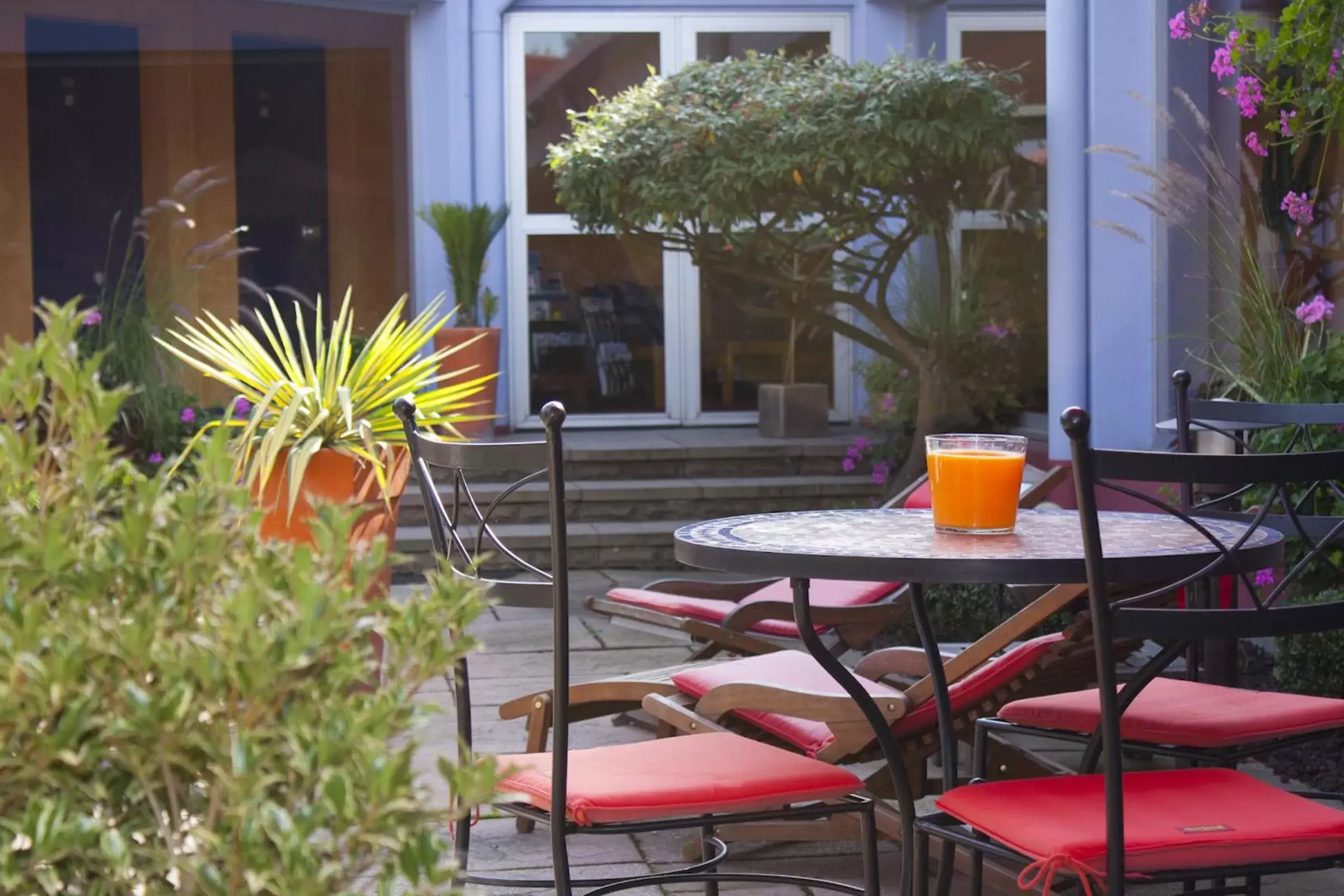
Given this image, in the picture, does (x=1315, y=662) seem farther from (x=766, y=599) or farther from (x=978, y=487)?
(x=978, y=487)

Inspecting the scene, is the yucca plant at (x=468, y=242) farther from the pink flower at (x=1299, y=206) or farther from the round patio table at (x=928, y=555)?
the round patio table at (x=928, y=555)

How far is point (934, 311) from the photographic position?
27.8 feet

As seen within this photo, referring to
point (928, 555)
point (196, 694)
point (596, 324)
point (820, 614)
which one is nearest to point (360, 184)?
point (596, 324)

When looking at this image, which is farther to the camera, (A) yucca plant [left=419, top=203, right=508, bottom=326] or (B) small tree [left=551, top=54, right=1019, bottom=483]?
(A) yucca plant [left=419, top=203, right=508, bottom=326]

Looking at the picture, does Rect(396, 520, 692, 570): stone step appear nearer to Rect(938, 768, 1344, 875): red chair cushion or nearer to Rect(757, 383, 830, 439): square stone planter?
Rect(757, 383, 830, 439): square stone planter

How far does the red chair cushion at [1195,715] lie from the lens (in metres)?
2.43

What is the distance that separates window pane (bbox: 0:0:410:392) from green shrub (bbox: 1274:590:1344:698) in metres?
7.27

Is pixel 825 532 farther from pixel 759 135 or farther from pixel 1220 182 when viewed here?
pixel 759 135

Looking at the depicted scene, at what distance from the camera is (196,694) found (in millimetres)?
877

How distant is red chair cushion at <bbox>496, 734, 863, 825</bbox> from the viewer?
2.06m

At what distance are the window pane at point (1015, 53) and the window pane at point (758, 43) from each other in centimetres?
94

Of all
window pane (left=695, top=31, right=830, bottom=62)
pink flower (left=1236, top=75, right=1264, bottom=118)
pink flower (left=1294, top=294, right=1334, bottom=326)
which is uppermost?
window pane (left=695, top=31, right=830, bottom=62)

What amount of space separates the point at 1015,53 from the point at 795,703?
26.1 feet

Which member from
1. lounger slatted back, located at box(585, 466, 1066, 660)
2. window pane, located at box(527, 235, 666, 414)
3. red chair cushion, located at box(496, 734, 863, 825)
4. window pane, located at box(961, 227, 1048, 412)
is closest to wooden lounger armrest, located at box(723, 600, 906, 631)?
lounger slatted back, located at box(585, 466, 1066, 660)
